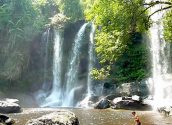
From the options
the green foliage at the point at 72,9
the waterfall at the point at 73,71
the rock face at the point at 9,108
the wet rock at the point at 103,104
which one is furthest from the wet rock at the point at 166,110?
the green foliage at the point at 72,9

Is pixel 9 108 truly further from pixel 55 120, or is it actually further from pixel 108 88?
pixel 55 120

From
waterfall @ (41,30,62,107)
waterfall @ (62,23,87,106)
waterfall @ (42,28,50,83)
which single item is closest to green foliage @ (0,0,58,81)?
waterfall @ (42,28,50,83)

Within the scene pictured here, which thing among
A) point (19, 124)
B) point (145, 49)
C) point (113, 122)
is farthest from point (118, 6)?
point (145, 49)

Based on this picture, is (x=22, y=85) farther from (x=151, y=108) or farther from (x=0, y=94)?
(x=151, y=108)

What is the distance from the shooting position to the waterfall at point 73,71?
147 ft

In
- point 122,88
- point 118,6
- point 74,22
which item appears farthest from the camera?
point 74,22

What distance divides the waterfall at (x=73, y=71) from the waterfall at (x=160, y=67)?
960 cm

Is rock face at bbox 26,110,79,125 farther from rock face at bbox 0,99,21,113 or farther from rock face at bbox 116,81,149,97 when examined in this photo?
rock face at bbox 116,81,149,97

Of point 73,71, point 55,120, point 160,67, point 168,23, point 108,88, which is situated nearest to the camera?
point 55,120

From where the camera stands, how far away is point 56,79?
48500mm

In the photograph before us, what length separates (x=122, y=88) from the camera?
40.0 metres

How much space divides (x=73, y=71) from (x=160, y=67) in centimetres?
1096

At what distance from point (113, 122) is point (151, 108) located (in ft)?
33.6

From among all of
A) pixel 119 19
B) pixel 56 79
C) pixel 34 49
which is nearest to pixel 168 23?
pixel 119 19
